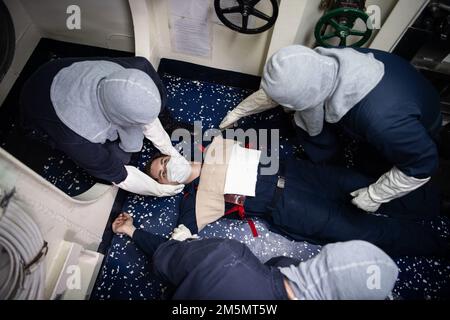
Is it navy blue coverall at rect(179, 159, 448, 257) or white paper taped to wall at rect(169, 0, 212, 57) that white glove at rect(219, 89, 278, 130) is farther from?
white paper taped to wall at rect(169, 0, 212, 57)

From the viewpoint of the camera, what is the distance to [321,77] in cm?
120

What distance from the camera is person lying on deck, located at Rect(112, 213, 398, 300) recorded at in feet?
3.25

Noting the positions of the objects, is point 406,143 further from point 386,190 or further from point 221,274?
point 221,274

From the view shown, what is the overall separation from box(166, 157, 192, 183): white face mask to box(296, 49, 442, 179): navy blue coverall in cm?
80

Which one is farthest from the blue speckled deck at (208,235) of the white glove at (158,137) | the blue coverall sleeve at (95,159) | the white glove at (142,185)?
the blue coverall sleeve at (95,159)

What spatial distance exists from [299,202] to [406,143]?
553 mm

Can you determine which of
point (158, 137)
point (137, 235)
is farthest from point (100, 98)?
point (137, 235)

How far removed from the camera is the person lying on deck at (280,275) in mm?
990

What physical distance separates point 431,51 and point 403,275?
1.23 m

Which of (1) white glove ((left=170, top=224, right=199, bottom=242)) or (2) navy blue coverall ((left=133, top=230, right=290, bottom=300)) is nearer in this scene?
(2) navy blue coverall ((left=133, top=230, right=290, bottom=300))

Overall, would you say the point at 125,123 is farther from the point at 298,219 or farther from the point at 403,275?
the point at 403,275

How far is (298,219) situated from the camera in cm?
152

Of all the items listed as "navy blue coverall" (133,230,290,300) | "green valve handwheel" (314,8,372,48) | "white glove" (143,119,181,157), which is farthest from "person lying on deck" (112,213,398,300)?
"green valve handwheel" (314,8,372,48)

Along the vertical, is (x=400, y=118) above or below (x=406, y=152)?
above
